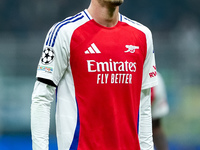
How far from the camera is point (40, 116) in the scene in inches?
102

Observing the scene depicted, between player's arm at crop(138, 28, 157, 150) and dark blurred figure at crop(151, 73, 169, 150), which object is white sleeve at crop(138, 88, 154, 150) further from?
dark blurred figure at crop(151, 73, 169, 150)

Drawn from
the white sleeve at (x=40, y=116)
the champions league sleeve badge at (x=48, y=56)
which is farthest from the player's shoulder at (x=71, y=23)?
the white sleeve at (x=40, y=116)

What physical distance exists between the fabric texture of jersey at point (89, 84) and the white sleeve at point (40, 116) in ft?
0.21

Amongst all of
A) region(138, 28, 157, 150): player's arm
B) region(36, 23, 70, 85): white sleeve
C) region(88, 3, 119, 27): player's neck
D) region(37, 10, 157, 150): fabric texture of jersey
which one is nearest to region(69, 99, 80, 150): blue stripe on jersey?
region(37, 10, 157, 150): fabric texture of jersey

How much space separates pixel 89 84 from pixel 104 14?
37cm

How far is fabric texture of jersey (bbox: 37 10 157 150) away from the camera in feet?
8.54

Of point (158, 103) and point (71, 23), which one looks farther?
point (158, 103)

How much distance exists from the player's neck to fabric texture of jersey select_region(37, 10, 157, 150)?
6 cm

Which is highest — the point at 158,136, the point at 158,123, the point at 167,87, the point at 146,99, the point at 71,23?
the point at 167,87

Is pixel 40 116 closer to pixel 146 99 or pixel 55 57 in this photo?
pixel 55 57

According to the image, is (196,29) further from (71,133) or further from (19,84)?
(71,133)

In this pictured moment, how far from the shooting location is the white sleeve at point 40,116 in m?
2.57

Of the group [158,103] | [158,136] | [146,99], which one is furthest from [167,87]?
[146,99]

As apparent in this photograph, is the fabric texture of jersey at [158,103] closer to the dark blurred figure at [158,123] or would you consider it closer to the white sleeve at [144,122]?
the dark blurred figure at [158,123]
